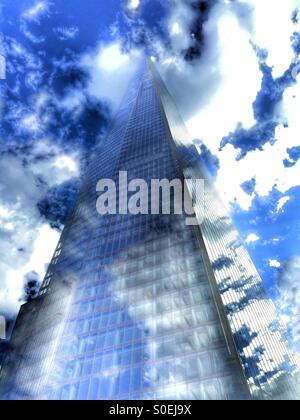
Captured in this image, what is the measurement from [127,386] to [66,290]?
31.1m

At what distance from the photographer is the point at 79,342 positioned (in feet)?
185

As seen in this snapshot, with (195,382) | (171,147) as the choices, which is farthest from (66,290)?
(171,147)

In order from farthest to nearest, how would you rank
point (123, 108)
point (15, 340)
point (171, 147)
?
point (123, 108)
point (171, 147)
point (15, 340)

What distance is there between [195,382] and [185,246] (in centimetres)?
2550

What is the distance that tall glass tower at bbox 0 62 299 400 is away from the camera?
44.9 meters

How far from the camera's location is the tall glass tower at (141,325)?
44.9 metres

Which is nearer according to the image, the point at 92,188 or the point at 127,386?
the point at 127,386

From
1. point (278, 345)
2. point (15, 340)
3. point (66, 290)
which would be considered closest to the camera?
point (66, 290)

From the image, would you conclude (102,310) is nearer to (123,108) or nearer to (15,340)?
(15,340)

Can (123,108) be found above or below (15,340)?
above

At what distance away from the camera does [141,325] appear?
53469 mm

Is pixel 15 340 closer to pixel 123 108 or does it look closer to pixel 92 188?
pixel 92 188
